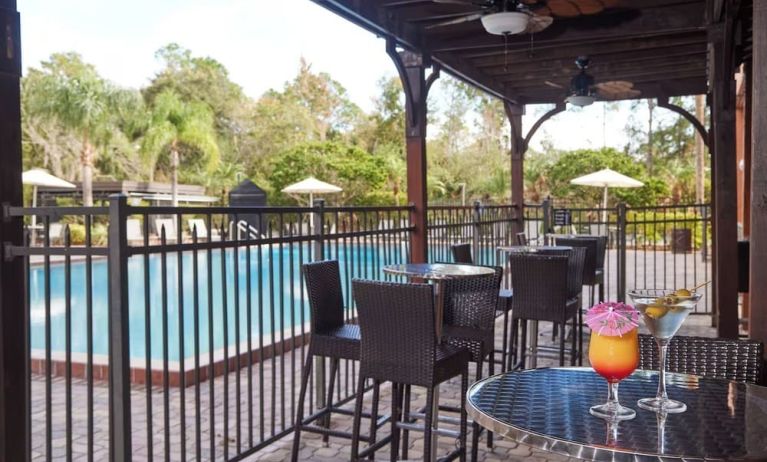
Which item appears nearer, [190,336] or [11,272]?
[11,272]

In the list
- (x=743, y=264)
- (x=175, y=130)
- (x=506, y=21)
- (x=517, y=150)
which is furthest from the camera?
(x=175, y=130)

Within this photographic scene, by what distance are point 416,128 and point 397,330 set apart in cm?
334

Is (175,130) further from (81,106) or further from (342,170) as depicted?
(342,170)

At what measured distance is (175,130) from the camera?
25.0 metres

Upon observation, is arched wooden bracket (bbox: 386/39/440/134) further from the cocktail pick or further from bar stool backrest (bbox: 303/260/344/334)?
the cocktail pick

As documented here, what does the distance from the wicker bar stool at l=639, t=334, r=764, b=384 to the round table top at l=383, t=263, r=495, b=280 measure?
54.5 inches

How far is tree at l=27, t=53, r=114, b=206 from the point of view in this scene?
22453mm

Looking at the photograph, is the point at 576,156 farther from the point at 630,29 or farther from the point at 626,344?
the point at 626,344

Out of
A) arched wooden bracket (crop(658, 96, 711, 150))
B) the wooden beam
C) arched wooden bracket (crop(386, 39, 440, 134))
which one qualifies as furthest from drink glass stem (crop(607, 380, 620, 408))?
arched wooden bracket (crop(658, 96, 711, 150))

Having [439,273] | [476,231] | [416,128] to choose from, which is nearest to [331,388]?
[439,273]

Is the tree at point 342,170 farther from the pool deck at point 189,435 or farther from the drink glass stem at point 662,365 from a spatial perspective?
the drink glass stem at point 662,365

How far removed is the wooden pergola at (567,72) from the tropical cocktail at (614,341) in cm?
103

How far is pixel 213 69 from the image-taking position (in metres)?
32.1

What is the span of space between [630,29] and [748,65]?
2.20 meters
